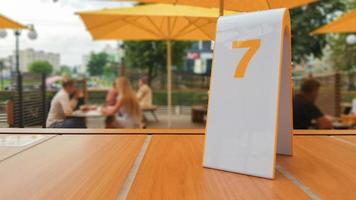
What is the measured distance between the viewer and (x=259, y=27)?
822 mm

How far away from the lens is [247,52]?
830 millimetres

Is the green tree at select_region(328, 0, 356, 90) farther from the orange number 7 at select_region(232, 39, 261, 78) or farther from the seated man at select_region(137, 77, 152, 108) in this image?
the orange number 7 at select_region(232, 39, 261, 78)

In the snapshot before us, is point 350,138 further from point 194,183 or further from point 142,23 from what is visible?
point 142,23

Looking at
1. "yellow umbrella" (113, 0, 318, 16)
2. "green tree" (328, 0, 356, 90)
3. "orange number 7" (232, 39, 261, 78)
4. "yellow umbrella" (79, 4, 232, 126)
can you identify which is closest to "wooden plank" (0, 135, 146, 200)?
"orange number 7" (232, 39, 261, 78)

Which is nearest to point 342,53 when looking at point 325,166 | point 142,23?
point 142,23

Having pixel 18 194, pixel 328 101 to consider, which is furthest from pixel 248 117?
pixel 328 101

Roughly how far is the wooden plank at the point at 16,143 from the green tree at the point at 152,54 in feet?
44.0

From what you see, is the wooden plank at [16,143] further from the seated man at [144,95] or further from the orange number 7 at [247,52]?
the seated man at [144,95]

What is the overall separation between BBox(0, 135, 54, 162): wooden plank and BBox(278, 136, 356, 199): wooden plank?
0.70 meters

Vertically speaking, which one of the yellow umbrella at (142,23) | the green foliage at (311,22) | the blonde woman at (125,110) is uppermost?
the green foliage at (311,22)

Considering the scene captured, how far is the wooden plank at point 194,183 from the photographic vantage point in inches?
25.0

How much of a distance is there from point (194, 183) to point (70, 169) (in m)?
0.29

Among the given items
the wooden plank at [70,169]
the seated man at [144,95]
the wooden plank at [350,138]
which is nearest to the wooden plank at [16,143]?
the wooden plank at [70,169]

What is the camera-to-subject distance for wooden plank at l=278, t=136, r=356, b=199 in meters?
0.67
